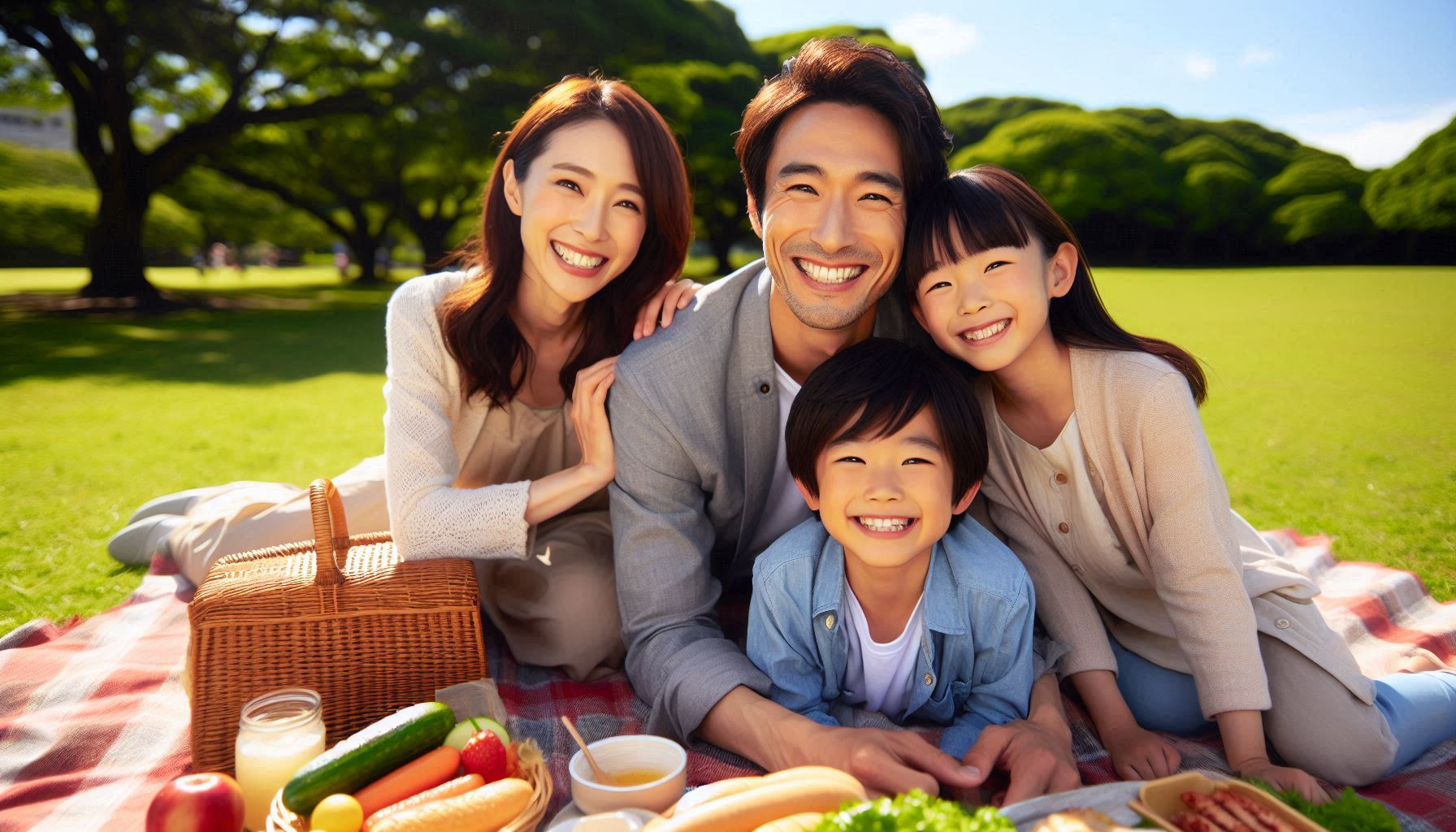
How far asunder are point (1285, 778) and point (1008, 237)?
1.65m

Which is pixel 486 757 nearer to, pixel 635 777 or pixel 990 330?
pixel 635 777

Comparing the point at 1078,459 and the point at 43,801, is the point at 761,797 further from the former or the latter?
the point at 43,801

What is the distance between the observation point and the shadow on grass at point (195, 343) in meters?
10.7

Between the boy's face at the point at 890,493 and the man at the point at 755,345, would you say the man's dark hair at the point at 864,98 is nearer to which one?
the man at the point at 755,345

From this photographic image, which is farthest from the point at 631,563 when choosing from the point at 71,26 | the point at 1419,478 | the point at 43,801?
the point at 71,26

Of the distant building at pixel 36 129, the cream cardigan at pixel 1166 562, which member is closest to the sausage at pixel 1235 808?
the cream cardigan at pixel 1166 562

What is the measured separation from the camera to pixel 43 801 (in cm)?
251

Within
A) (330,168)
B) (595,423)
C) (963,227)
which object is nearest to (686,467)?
(595,423)

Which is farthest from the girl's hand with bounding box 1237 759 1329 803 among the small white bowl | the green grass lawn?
the green grass lawn

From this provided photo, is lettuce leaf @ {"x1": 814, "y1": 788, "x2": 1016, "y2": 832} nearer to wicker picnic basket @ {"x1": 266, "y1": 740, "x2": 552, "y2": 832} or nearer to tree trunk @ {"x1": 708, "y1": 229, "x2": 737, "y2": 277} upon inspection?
wicker picnic basket @ {"x1": 266, "y1": 740, "x2": 552, "y2": 832}

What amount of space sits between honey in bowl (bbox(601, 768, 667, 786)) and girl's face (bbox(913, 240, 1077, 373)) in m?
1.50

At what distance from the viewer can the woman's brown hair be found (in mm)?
3324

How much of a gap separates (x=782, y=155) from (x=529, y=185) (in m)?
0.97

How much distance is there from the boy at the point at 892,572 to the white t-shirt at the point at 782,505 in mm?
482
